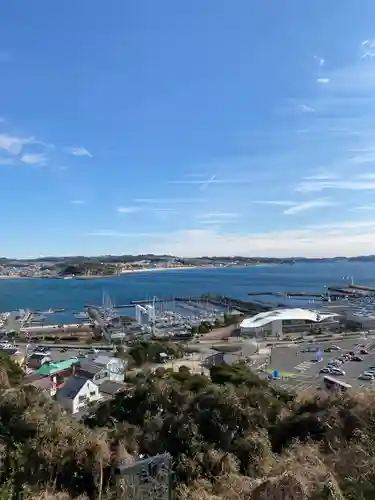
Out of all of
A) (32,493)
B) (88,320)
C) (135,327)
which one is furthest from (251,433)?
(88,320)

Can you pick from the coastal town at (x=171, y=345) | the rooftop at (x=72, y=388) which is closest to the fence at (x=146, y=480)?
the coastal town at (x=171, y=345)

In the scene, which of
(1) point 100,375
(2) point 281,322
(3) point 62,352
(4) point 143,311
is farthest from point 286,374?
(4) point 143,311

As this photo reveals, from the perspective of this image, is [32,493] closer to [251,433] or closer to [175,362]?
[251,433]

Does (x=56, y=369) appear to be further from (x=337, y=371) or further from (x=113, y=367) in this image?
(x=337, y=371)

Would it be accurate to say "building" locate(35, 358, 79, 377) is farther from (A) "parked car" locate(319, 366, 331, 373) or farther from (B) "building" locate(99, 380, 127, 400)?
(A) "parked car" locate(319, 366, 331, 373)

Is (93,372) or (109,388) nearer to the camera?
(109,388)

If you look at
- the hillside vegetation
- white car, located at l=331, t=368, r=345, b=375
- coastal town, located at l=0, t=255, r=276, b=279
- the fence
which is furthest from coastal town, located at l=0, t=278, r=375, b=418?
coastal town, located at l=0, t=255, r=276, b=279

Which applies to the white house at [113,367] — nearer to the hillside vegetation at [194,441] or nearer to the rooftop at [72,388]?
the rooftop at [72,388]
